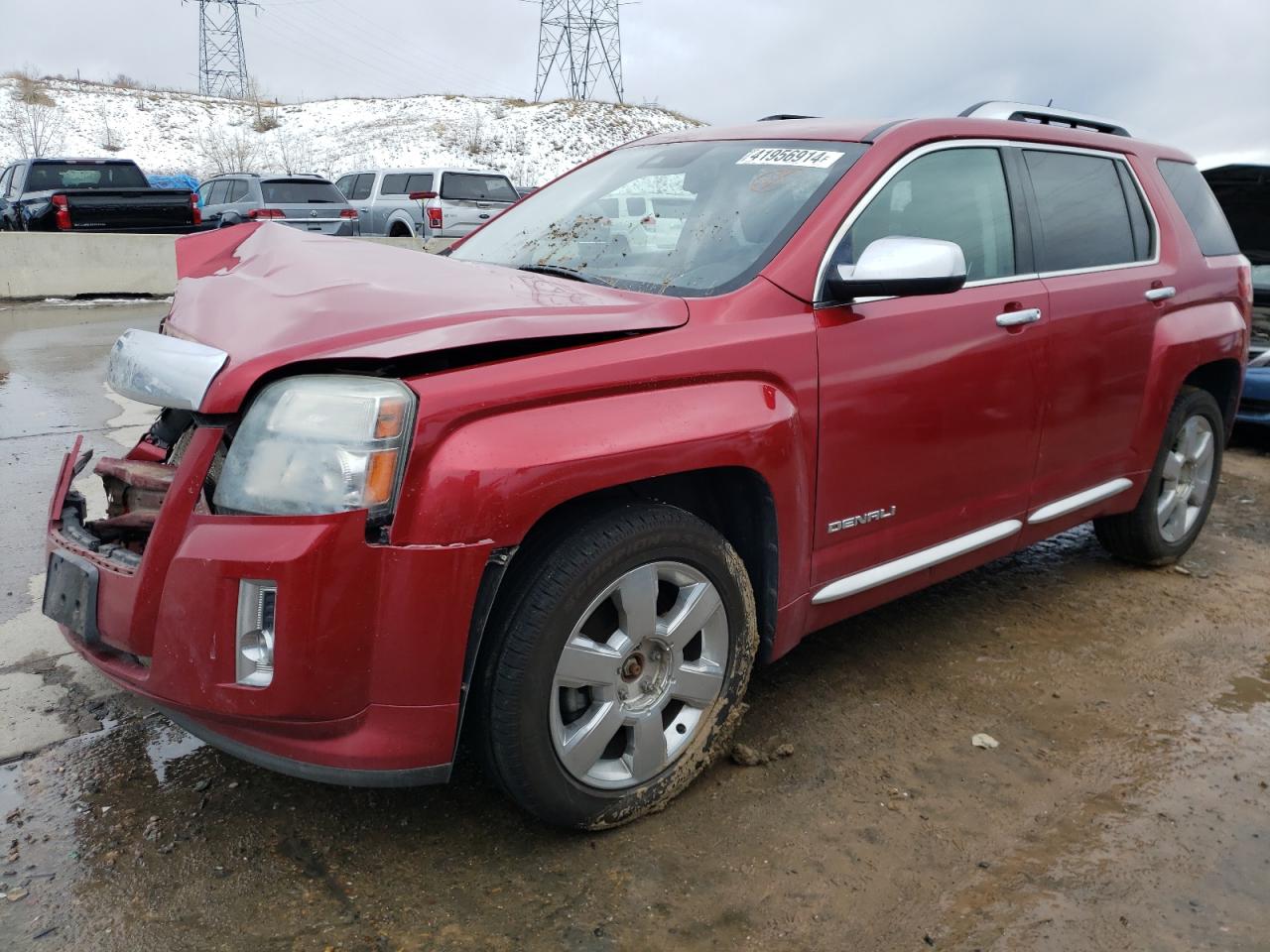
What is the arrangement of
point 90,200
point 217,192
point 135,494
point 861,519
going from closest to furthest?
point 135,494, point 861,519, point 90,200, point 217,192

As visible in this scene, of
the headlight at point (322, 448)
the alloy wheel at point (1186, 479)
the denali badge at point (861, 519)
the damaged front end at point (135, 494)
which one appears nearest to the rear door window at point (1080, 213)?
the alloy wheel at point (1186, 479)

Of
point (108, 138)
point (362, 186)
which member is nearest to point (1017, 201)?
point (362, 186)

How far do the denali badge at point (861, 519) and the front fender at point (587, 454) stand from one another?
0.68 ft

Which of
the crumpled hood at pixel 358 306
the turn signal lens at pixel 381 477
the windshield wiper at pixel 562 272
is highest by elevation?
the windshield wiper at pixel 562 272

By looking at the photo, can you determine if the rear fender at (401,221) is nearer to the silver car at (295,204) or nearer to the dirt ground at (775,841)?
the silver car at (295,204)

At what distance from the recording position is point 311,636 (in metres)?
1.94

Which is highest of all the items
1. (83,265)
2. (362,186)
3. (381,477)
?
(362,186)

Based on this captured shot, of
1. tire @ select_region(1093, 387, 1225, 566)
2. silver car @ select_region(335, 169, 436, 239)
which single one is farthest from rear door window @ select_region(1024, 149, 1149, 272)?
silver car @ select_region(335, 169, 436, 239)

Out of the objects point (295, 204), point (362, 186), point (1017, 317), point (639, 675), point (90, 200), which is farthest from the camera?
point (362, 186)

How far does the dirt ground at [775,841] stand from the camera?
2.11 meters

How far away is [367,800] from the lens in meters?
2.55

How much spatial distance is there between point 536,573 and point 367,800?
0.88m

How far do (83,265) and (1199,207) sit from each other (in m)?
13.0

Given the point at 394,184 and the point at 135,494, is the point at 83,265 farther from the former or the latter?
the point at 135,494
